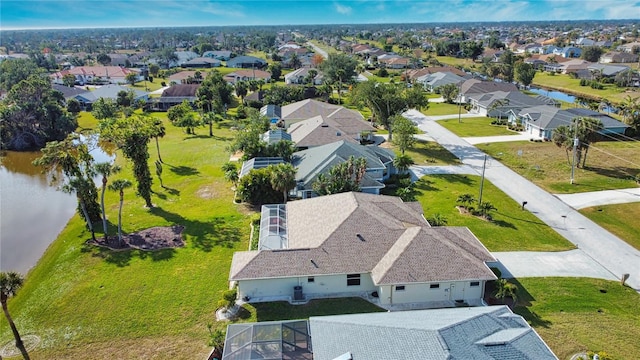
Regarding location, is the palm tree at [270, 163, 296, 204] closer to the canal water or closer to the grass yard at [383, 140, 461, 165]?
the canal water

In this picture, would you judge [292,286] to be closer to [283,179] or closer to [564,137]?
[283,179]

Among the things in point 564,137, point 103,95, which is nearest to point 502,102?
point 564,137

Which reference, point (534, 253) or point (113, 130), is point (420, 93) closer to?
point (534, 253)

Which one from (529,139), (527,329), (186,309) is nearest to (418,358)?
→ (527,329)

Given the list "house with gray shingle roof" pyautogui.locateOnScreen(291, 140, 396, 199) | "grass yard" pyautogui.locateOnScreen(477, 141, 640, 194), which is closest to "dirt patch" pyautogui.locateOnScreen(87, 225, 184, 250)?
"house with gray shingle roof" pyautogui.locateOnScreen(291, 140, 396, 199)

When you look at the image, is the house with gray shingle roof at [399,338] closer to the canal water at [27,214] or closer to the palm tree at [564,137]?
the canal water at [27,214]
